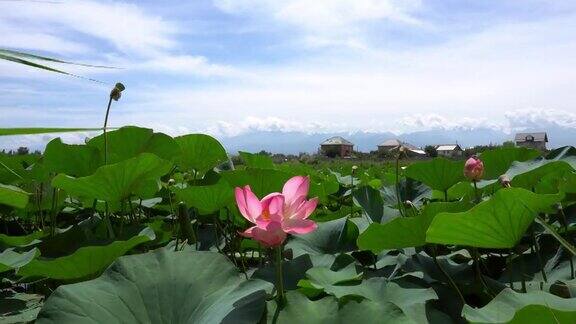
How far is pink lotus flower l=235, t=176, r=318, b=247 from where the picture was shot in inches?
26.1

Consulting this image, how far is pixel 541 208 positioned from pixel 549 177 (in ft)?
1.34

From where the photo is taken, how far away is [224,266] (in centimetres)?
79

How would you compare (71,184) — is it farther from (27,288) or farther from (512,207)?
(512,207)

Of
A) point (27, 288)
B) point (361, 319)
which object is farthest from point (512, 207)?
point (27, 288)

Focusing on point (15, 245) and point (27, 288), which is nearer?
point (15, 245)

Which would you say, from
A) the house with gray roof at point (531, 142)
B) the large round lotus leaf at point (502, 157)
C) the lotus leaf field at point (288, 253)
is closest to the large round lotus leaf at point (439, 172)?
the lotus leaf field at point (288, 253)

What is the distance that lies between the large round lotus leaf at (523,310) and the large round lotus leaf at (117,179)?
2.17 ft

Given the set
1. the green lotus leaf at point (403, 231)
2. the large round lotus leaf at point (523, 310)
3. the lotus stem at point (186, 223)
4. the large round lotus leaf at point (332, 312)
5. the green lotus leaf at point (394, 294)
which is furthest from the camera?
the lotus stem at point (186, 223)

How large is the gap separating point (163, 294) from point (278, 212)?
210 mm

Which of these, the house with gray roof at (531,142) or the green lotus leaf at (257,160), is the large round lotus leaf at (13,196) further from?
the house with gray roof at (531,142)

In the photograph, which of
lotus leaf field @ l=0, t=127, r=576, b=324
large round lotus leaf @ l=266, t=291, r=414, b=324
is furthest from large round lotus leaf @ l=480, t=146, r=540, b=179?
large round lotus leaf @ l=266, t=291, r=414, b=324

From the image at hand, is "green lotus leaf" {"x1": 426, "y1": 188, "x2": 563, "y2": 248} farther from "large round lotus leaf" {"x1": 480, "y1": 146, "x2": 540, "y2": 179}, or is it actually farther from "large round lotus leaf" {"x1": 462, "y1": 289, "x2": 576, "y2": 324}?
"large round lotus leaf" {"x1": 480, "y1": 146, "x2": 540, "y2": 179}

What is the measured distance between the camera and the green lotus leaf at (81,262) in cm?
84

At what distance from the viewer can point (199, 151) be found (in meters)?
1.48
